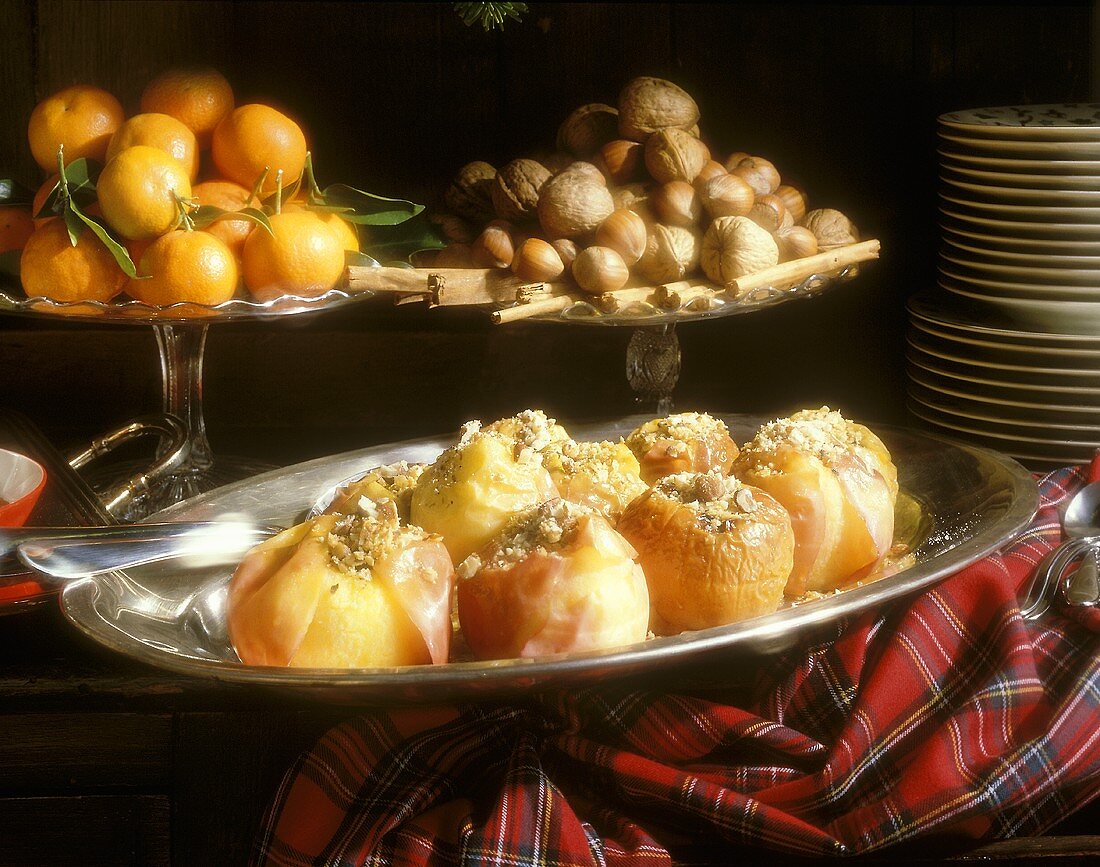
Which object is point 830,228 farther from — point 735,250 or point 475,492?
point 475,492

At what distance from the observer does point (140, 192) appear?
2.88ft

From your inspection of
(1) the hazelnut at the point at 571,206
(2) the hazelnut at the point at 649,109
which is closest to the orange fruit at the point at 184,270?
(1) the hazelnut at the point at 571,206

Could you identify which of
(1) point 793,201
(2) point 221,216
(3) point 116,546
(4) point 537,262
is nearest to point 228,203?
(2) point 221,216

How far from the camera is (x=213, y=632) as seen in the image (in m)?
0.67

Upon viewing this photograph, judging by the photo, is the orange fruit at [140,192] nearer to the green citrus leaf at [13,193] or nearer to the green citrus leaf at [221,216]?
the green citrus leaf at [221,216]

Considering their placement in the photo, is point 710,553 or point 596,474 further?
point 596,474

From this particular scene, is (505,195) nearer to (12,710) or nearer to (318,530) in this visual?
(318,530)

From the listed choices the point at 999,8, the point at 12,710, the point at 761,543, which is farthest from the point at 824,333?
the point at 12,710

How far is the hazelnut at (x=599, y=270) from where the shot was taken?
88 centimetres

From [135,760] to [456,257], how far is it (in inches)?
17.8

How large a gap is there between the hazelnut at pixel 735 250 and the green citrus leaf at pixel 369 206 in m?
0.25

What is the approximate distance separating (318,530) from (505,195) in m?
0.41

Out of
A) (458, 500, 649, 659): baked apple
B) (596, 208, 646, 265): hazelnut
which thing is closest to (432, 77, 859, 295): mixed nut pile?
(596, 208, 646, 265): hazelnut

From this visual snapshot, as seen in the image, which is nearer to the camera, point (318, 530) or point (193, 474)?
point (318, 530)
